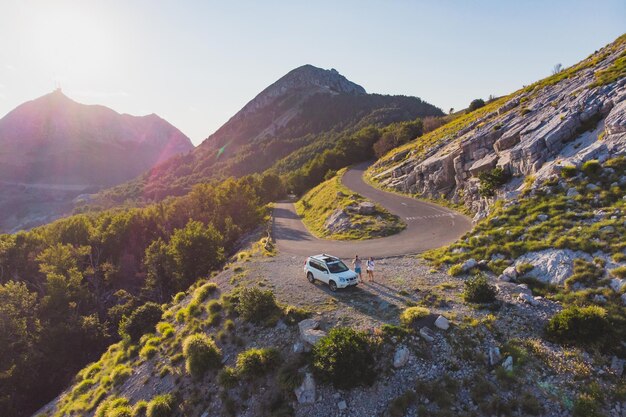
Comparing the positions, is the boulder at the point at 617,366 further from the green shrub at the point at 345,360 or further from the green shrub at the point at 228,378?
the green shrub at the point at 228,378

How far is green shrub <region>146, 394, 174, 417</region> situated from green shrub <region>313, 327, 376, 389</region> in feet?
30.2

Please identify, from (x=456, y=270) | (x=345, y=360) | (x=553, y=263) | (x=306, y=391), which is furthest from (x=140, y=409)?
(x=553, y=263)

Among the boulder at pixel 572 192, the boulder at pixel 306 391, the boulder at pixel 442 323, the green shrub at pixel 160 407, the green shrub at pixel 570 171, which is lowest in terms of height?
the green shrub at pixel 160 407

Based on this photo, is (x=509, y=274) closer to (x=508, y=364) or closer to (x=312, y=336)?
(x=508, y=364)

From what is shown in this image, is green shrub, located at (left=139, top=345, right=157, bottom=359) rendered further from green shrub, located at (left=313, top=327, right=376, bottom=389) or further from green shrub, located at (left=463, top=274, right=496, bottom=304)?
green shrub, located at (left=463, top=274, right=496, bottom=304)

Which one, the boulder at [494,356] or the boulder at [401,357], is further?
the boulder at [401,357]

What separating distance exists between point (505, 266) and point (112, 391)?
30372mm

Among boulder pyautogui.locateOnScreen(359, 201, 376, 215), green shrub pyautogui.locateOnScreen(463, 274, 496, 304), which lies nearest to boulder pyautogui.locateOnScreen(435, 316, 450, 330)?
green shrub pyautogui.locateOnScreen(463, 274, 496, 304)

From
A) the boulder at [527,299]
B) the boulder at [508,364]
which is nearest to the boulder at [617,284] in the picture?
the boulder at [527,299]

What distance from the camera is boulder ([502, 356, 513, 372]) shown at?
15312 mm

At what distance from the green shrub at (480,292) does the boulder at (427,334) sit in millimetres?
4614

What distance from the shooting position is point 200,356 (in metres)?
20.9

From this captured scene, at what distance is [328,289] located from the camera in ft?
88.7

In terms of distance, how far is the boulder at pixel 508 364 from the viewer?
603 inches
